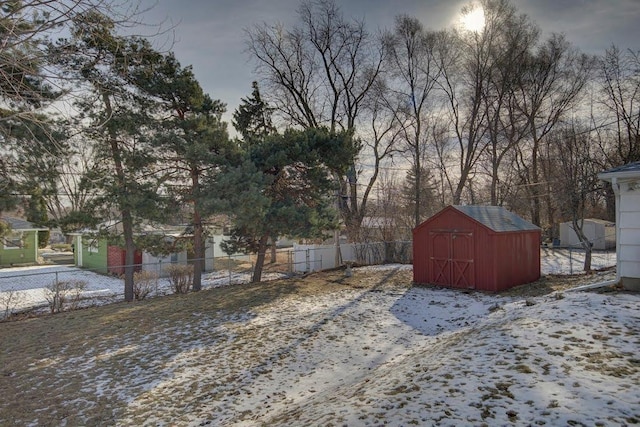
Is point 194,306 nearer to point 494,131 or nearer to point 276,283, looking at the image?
point 276,283

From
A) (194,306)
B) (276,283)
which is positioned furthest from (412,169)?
(194,306)

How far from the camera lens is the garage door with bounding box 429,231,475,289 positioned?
12211mm

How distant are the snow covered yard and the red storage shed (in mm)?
2231

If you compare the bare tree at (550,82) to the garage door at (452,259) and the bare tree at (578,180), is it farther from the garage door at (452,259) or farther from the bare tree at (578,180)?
the garage door at (452,259)

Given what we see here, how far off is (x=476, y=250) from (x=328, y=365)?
25.3 ft

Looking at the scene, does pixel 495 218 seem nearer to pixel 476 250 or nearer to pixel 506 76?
pixel 476 250

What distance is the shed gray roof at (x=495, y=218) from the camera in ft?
40.1

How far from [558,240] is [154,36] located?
99.2 ft

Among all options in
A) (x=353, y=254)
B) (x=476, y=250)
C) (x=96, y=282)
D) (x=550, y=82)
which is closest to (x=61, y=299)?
(x=96, y=282)

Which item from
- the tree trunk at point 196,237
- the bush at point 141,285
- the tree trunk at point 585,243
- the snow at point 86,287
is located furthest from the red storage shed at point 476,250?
the bush at point 141,285

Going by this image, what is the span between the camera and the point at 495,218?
13055 mm

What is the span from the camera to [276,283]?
13.9 meters

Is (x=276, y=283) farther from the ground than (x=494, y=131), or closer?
closer

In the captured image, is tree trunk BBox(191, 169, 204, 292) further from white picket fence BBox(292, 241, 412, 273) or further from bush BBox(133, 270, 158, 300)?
white picket fence BBox(292, 241, 412, 273)
